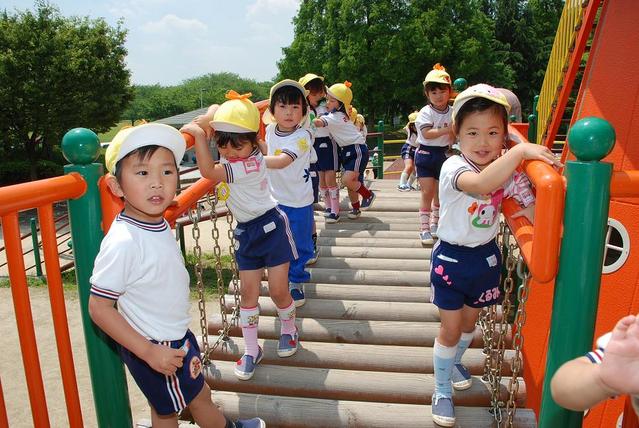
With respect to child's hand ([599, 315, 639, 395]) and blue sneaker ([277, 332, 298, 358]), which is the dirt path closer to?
blue sneaker ([277, 332, 298, 358])

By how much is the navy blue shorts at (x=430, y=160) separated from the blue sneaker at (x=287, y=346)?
2.31 metres

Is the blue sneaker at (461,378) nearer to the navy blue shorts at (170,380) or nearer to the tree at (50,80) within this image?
the navy blue shorts at (170,380)

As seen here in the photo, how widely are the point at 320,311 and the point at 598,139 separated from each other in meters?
2.80

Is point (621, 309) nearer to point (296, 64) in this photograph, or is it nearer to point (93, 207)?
point (93, 207)

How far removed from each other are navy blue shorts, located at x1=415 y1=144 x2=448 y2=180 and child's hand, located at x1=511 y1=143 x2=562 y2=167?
2.91 meters

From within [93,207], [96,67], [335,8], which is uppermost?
[335,8]

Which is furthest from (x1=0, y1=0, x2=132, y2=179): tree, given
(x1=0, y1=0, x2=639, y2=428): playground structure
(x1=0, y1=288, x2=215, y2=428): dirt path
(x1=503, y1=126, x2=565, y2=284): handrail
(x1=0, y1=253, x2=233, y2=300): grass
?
(x1=503, y1=126, x2=565, y2=284): handrail

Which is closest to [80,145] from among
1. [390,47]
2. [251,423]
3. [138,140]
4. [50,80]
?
[138,140]

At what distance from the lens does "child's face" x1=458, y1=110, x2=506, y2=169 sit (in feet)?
8.02

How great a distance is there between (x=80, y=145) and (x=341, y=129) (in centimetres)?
400

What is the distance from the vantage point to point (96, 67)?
2258 cm

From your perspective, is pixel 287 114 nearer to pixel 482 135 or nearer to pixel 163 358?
pixel 482 135

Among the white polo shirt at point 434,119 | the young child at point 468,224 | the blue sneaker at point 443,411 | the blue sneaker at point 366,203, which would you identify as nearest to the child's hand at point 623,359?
the young child at point 468,224

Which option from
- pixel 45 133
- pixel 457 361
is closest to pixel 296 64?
pixel 45 133
